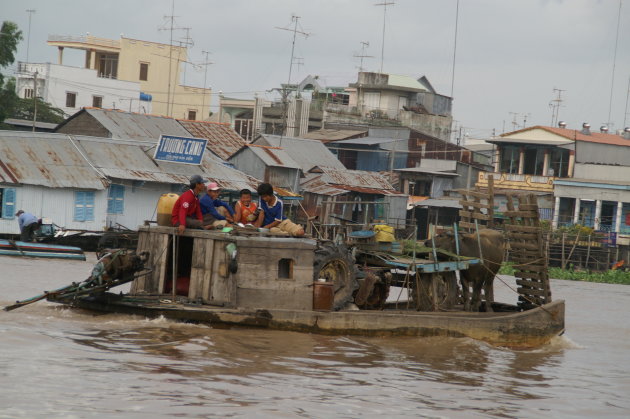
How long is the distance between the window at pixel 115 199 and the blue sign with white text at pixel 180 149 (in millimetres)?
1894

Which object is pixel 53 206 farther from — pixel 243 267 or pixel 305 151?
pixel 243 267

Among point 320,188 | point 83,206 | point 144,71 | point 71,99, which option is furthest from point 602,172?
point 144,71

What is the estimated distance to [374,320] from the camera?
13164 millimetres

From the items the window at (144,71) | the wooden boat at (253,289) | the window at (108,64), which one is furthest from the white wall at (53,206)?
the window at (108,64)

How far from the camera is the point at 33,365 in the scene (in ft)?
32.3

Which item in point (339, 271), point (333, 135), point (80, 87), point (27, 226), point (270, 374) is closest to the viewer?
point (270, 374)

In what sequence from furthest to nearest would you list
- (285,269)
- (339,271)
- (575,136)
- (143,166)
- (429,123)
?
(429,123) → (575,136) → (143,166) → (339,271) → (285,269)

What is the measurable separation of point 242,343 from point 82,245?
1772 cm

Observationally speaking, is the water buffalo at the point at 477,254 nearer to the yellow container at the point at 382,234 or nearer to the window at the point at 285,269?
the yellow container at the point at 382,234

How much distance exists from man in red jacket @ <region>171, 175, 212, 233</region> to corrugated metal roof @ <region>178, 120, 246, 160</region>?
2715cm

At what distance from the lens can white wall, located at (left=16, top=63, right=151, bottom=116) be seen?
2111 inches

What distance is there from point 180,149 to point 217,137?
8.36 meters

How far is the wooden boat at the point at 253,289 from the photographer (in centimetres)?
1255

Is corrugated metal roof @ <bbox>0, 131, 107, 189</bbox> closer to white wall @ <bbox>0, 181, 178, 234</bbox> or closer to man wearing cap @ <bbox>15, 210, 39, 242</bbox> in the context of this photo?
white wall @ <bbox>0, 181, 178, 234</bbox>
